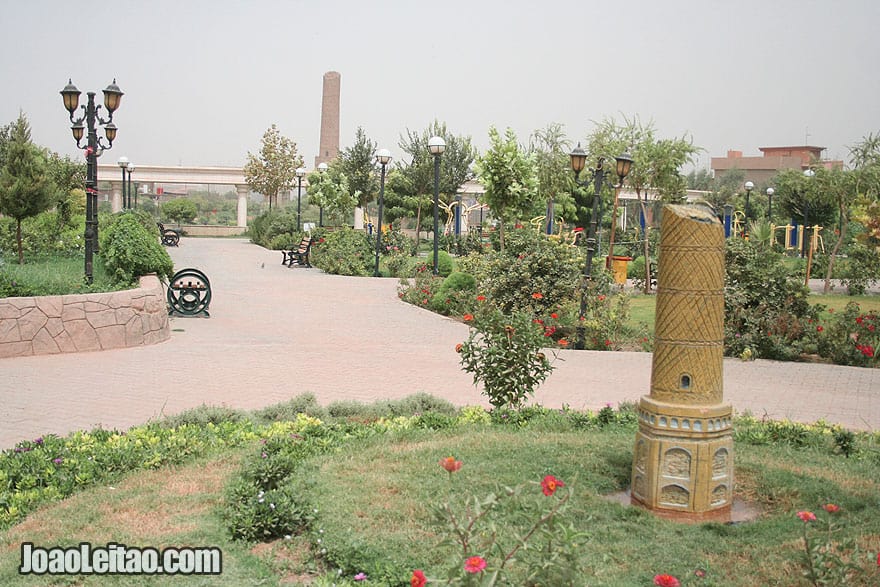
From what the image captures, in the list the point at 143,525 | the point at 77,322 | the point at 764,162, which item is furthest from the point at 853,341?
the point at 764,162

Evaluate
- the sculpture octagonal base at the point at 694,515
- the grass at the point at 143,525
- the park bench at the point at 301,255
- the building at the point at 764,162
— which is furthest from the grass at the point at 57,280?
the building at the point at 764,162

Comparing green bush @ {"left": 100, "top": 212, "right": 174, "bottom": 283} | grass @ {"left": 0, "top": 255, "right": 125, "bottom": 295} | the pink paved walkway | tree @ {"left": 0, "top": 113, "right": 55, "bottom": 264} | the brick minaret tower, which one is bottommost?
the pink paved walkway

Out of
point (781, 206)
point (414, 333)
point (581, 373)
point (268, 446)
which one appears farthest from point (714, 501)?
point (781, 206)

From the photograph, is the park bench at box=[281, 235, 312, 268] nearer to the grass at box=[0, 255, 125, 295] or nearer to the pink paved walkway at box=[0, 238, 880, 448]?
the grass at box=[0, 255, 125, 295]

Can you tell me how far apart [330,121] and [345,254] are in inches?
1361

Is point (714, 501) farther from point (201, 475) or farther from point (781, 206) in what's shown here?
point (781, 206)

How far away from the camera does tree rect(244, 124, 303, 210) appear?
148 ft

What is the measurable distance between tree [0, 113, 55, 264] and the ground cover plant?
1238 centimetres

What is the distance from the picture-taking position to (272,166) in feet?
148

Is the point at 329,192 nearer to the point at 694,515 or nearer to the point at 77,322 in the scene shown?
the point at 77,322

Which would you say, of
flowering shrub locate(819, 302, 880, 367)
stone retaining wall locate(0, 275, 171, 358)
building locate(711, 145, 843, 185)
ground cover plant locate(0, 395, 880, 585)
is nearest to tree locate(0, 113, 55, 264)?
stone retaining wall locate(0, 275, 171, 358)

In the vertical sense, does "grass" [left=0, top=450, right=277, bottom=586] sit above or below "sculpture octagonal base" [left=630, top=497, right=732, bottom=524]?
below

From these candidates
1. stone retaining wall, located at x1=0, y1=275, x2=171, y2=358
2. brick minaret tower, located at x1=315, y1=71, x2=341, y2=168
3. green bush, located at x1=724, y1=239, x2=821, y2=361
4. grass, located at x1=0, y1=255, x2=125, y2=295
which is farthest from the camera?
brick minaret tower, located at x1=315, y1=71, x2=341, y2=168

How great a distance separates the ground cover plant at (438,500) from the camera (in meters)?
3.51
